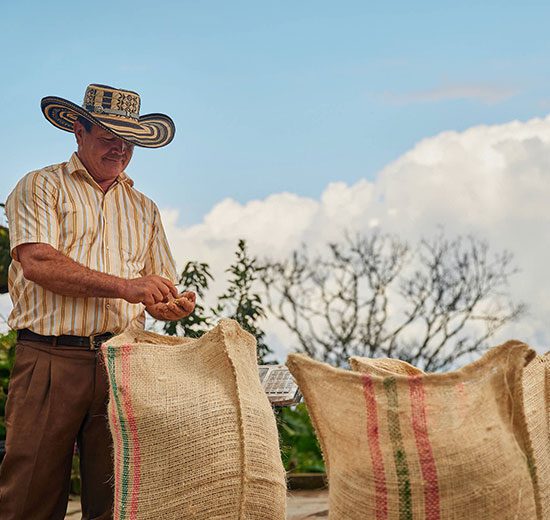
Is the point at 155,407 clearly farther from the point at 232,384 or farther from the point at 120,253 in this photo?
the point at 120,253

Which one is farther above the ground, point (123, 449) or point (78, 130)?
point (78, 130)

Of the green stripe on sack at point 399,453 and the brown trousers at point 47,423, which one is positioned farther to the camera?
the brown trousers at point 47,423

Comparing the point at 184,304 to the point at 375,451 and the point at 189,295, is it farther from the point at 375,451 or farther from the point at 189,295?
the point at 375,451

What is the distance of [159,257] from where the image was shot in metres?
3.92

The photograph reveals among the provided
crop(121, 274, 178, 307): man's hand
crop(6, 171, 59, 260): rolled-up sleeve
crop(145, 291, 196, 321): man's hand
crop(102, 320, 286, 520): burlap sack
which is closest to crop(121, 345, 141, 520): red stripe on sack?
crop(102, 320, 286, 520): burlap sack

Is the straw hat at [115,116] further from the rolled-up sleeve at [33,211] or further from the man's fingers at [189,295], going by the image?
the man's fingers at [189,295]

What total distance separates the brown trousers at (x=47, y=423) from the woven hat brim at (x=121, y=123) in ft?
2.85

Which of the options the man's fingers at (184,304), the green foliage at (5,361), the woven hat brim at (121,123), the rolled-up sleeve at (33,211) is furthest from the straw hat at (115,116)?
the green foliage at (5,361)

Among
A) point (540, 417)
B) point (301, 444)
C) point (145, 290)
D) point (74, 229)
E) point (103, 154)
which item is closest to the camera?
point (540, 417)

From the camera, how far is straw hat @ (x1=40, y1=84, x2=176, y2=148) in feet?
12.2

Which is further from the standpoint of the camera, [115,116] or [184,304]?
[115,116]

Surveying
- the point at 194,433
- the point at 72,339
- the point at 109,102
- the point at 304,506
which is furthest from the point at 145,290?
the point at 304,506

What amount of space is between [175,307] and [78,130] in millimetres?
902

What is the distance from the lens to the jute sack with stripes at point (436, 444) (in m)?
2.22
